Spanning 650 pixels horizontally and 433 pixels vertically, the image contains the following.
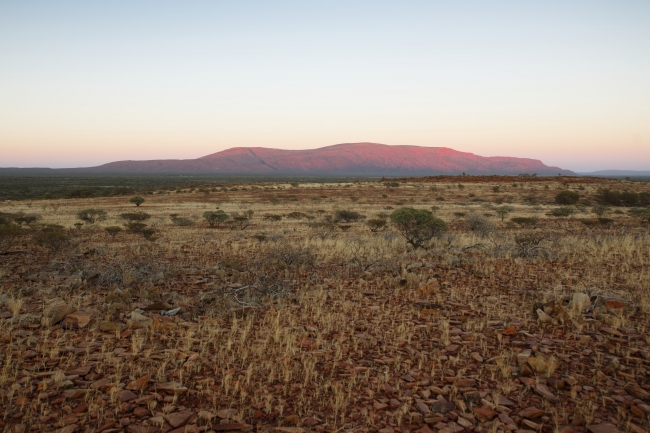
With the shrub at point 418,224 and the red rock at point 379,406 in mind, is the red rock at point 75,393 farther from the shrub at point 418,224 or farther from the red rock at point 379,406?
the shrub at point 418,224

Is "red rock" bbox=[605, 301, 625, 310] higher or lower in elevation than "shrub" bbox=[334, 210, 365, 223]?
higher

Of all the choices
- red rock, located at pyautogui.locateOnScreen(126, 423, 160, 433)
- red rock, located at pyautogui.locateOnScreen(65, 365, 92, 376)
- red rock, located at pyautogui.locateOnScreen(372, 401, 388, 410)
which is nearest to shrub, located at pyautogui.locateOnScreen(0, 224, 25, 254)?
red rock, located at pyautogui.locateOnScreen(65, 365, 92, 376)

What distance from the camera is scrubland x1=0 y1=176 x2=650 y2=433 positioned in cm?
388

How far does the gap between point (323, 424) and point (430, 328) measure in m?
2.76

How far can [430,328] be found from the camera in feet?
19.9

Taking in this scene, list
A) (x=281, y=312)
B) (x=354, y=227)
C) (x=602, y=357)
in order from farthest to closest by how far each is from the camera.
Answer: (x=354, y=227)
(x=281, y=312)
(x=602, y=357)

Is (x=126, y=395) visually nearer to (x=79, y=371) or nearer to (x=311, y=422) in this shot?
(x=79, y=371)

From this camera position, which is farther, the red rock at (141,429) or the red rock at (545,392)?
the red rock at (545,392)

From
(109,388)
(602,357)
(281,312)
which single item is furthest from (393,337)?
(109,388)

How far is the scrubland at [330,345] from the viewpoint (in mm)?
3883

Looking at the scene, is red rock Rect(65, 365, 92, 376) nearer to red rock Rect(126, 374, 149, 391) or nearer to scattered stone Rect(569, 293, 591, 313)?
red rock Rect(126, 374, 149, 391)

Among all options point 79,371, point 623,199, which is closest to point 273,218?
point 79,371

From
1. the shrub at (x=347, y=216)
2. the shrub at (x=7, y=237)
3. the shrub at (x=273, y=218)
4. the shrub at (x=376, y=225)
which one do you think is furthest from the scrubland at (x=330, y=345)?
the shrub at (x=273, y=218)

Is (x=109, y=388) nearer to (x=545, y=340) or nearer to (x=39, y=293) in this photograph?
(x=39, y=293)
